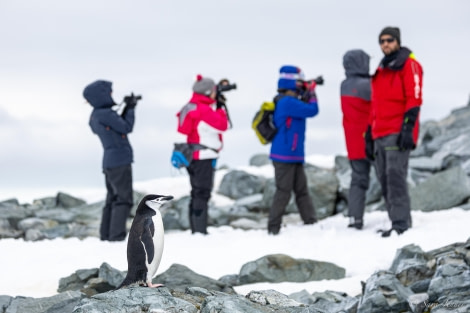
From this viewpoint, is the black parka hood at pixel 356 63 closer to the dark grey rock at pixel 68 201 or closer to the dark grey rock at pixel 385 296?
the dark grey rock at pixel 385 296

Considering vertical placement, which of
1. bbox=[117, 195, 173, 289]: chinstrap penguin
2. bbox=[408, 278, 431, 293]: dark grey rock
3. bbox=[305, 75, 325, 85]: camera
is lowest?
bbox=[408, 278, 431, 293]: dark grey rock

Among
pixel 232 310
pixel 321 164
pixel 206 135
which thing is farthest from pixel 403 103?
pixel 321 164

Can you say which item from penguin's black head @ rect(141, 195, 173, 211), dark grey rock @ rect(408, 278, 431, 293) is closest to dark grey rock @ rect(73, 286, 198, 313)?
penguin's black head @ rect(141, 195, 173, 211)

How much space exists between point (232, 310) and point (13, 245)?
6.92 metres

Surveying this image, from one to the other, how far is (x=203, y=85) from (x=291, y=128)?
1.48m

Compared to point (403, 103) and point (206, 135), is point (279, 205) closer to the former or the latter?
point (206, 135)

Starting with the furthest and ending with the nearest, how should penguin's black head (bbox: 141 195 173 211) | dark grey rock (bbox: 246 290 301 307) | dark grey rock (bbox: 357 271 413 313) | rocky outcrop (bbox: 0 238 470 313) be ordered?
dark grey rock (bbox: 357 271 413 313), penguin's black head (bbox: 141 195 173 211), dark grey rock (bbox: 246 290 301 307), rocky outcrop (bbox: 0 238 470 313)

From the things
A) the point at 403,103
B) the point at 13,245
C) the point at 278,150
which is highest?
the point at 403,103

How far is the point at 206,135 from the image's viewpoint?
32.5 ft

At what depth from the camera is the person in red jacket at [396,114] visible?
8.58m

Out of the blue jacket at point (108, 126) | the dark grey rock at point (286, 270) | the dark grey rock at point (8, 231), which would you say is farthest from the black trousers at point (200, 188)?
the dark grey rock at point (8, 231)

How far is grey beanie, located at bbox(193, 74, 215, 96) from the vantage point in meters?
9.94

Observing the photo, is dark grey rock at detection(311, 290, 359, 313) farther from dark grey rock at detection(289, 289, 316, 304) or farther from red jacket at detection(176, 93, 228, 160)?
red jacket at detection(176, 93, 228, 160)

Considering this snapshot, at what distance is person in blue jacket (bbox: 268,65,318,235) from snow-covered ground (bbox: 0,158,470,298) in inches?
21.4
